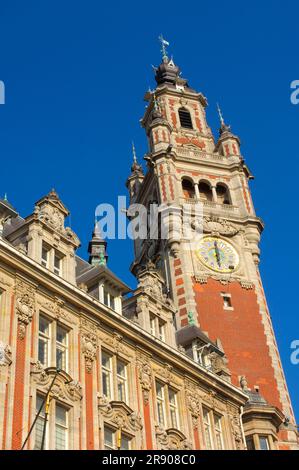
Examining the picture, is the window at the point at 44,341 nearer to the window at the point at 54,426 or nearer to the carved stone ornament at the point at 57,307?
the carved stone ornament at the point at 57,307

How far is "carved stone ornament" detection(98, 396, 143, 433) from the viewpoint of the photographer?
112 ft

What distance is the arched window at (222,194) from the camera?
68869 millimetres

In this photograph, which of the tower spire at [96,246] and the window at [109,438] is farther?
the tower spire at [96,246]

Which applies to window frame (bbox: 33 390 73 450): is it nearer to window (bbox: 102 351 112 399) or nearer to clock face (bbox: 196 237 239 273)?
window (bbox: 102 351 112 399)

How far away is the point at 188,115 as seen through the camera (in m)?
79.1

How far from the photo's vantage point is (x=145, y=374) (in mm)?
37781

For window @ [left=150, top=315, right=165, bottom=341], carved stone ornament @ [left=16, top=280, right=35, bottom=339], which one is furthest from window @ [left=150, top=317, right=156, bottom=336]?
carved stone ornament @ [left=16, top=280, right=35, bottom=339]

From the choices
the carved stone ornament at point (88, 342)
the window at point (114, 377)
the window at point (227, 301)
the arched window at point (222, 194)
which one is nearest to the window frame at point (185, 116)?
the arched window at point (222, 194)

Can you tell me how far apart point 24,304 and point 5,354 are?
2.96m

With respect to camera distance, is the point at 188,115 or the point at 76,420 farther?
the point at 188,115

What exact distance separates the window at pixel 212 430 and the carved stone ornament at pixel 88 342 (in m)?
8.47
